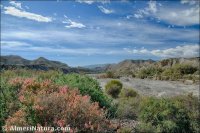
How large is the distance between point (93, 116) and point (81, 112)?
1.09 ft

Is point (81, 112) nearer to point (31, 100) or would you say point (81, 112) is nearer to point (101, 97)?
point (31, 100)

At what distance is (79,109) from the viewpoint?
8750 millimetres

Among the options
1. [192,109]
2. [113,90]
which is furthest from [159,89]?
[192,109]

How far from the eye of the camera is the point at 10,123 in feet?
27.2

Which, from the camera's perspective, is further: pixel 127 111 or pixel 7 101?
pixel 127 111

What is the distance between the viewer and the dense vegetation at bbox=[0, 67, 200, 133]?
338 inches

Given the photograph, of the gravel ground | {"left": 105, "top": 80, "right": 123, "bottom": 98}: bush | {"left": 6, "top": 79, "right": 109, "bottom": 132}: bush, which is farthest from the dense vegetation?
the gravel ground

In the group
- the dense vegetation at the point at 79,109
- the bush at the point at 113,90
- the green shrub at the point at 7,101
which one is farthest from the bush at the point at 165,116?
the bush at the point at 113,90

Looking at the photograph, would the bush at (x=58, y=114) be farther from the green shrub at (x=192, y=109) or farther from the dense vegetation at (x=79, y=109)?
the green shrub at (x=192, y=109)

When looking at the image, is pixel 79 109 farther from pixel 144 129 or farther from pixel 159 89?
pixel 159 89

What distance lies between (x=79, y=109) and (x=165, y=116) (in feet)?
15.0

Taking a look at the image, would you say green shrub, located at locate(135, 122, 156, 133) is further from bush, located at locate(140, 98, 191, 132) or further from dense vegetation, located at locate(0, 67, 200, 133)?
bush, located at locate(140, 98, 191, 132)

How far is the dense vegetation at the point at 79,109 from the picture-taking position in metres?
8.59

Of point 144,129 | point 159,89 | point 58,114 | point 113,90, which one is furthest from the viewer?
point 159,89
